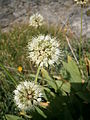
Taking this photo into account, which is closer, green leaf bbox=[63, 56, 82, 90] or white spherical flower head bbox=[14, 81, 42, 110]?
white spherical flower head bbox=[14, 81, 42, 110]

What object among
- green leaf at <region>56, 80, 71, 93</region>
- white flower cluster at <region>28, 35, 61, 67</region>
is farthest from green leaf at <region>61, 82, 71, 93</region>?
white flower cluster at <region>28, 35, 61, 67</region>

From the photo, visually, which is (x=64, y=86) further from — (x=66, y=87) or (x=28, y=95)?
(x=28, y=95)

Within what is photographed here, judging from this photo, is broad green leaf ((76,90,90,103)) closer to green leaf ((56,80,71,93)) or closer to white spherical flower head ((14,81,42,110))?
green leaf ((56,80,71,93))

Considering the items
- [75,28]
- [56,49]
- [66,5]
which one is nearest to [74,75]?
[56,49]

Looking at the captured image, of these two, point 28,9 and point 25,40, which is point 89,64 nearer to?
point 25,40

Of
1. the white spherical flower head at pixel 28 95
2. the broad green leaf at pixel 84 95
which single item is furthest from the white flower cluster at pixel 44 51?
the broad green leaf at pixel 84 95

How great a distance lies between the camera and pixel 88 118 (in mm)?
2223

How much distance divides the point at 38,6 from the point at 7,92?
4795 millimetres

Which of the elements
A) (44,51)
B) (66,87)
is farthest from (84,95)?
(44,51)

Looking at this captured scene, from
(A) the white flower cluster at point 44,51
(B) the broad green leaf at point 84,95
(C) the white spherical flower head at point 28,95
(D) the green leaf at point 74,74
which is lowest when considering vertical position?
(B) the broad green leaf at point 84,95

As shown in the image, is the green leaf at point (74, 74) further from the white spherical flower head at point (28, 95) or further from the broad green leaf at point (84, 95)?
the white spherical flower head at point (28, 95)

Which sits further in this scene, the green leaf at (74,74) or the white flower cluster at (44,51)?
the green leaf at (74,74)

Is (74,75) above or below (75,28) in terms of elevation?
above

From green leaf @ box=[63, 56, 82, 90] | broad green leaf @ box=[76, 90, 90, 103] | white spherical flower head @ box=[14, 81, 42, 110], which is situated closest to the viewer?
white spherical flower head @ box=[14, 81, 42, 110]
